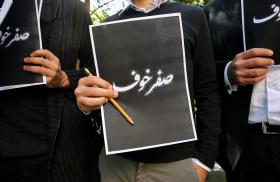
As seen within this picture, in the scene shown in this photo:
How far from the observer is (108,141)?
1.65 m

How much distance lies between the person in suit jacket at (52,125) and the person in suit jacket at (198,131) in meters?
0.31

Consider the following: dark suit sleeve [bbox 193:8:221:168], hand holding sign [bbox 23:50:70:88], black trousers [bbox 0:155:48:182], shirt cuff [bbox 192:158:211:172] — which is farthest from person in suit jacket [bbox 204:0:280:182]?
black trousers [bbox 0:155:48:182]

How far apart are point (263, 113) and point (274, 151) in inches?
7.6

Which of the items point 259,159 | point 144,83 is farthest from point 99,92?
point 259,159

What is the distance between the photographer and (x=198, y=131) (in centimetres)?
199

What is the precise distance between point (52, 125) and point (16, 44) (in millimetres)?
459

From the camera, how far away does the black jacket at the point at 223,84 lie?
207cm

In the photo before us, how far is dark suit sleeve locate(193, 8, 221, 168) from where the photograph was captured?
6.33 ft

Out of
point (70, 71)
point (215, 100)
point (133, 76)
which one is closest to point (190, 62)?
point (215, 100)

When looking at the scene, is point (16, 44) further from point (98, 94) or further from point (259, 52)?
point (259, 52)

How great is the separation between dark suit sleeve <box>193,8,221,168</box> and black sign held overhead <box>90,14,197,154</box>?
272mm

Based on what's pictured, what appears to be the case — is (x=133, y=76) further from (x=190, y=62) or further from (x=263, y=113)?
(x=263, y=113)

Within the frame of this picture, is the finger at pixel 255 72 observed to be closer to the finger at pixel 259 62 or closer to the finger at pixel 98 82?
the finger at pixel 259 62

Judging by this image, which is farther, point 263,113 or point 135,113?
point 263,113
